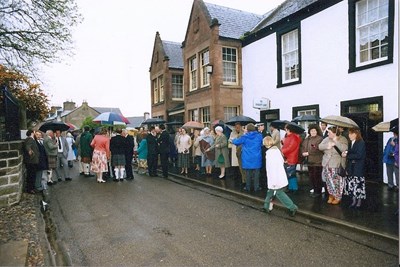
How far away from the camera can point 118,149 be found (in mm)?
10883

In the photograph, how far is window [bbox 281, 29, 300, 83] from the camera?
41.9ft

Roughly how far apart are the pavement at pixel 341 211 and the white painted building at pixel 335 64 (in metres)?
2.54

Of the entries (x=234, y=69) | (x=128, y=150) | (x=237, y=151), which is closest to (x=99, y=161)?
(x=128, y=150)

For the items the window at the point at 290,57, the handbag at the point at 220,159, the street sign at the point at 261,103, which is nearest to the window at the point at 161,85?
the street sign at the point at 261,103

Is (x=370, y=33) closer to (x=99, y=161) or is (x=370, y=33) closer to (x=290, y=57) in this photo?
(x=290, y=57)

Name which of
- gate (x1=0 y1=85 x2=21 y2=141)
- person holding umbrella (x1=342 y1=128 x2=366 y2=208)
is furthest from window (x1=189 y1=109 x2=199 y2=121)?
person holding umbrella (x1=342 y1=128 x2=366 y2=208)

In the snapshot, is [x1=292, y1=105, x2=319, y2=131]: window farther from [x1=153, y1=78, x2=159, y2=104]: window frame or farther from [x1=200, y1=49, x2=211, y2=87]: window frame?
[x1=153, y1=78, x2=159, y2=104]: window frame

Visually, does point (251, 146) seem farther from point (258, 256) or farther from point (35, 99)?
point (35, 99)

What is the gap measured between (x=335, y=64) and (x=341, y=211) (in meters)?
6.56

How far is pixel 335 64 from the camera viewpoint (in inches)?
427

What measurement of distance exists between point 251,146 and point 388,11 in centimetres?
612

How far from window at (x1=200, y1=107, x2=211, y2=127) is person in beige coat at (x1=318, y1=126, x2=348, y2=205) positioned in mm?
10442

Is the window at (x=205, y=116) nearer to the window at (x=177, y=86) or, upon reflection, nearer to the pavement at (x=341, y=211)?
the window at (x=177, y=86)

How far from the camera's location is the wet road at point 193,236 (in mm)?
4281
